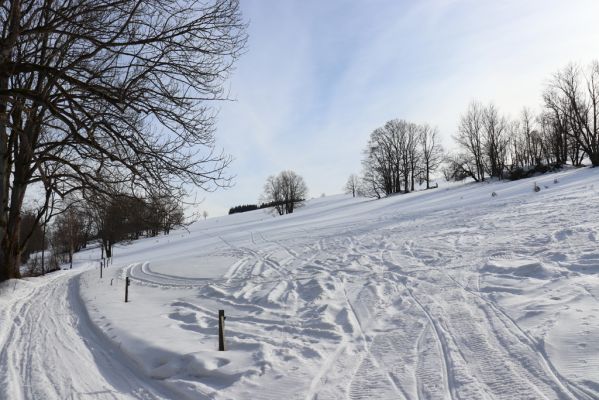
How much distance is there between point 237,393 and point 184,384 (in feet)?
2.67

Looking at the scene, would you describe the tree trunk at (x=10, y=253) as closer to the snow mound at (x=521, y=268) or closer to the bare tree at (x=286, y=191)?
the snow mound at (x=521, y=268)

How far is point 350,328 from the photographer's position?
7.18m

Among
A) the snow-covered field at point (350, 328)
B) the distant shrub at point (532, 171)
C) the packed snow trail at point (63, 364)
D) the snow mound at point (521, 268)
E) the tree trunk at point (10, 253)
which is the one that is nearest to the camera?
the snow-covered field at point (350, 328)

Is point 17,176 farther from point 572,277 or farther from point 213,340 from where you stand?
point 572,277

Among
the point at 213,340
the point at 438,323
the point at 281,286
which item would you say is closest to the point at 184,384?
the point at 213,340

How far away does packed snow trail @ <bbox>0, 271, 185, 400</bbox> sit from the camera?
5250 millimetres

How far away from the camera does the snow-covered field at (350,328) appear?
16.1ft

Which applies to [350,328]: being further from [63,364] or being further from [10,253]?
[10,253]

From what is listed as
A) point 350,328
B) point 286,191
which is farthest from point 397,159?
point 350,328

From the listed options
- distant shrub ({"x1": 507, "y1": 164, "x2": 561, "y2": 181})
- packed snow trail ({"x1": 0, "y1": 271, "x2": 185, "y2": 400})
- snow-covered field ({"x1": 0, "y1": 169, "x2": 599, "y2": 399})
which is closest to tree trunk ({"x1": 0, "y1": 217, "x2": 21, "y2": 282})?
snow-covered field ({"x1": 0, "y1": 169, "x2": 599, "y2": 399})

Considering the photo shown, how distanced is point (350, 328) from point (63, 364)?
4.86m

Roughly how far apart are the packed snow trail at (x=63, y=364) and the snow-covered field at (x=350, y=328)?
0.12 ft

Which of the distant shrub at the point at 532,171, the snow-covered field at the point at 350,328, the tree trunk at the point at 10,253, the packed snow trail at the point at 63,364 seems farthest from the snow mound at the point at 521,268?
the distant shrub at the point at 532,171

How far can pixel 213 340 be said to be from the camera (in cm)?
730
